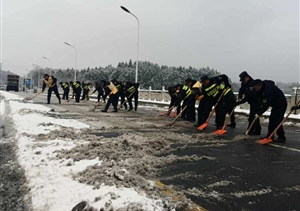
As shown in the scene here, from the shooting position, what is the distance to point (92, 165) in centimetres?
400

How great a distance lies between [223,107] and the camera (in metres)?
9.30

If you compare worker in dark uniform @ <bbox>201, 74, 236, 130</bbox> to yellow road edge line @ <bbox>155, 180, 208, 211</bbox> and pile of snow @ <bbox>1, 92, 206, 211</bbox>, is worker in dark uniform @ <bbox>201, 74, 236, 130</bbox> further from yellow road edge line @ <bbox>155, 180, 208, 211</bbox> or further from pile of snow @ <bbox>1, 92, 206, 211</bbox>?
yellow road edge line @ <bbox>155, 180, 208, 211</bbox>

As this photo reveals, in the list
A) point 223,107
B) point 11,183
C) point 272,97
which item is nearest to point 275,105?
point 272,97

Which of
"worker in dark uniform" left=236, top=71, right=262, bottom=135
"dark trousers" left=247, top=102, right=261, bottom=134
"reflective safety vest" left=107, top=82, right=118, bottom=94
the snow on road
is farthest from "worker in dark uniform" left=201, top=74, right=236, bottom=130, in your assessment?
"reflective safety vest" left=107, top=82, right=118, bottom=94

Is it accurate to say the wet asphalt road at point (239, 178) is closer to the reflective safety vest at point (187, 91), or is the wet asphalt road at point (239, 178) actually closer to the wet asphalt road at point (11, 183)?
the wet asphalt road at point (11, 183)

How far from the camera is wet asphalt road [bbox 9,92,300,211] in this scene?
3146mm

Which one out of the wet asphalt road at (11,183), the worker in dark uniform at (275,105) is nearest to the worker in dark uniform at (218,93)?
the worker in dark uniform at (275,105)

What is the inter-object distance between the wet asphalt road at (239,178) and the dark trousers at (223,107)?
2893mm

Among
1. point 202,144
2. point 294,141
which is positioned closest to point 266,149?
point 202,144

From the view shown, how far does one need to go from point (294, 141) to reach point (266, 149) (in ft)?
5.97

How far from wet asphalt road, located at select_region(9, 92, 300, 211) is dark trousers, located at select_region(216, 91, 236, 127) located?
2893mm

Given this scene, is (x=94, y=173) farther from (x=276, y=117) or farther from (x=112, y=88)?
(x=112, y=88)

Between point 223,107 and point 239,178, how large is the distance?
18.1 feet

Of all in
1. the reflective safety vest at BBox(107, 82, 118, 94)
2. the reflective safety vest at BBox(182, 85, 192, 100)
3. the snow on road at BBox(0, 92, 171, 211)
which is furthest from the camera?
the reflective safety vest at BBox(107, 82, 118, 94)
